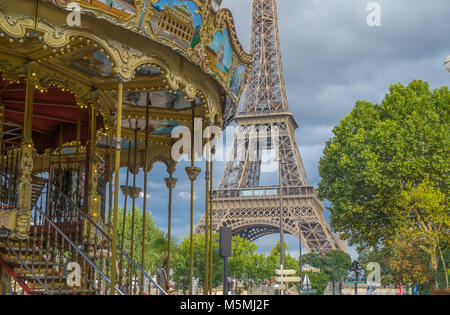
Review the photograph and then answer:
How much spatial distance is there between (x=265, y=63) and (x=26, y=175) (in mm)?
55780

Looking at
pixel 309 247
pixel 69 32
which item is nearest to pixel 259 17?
pixel 309 247

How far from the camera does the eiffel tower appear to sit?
1923 inches

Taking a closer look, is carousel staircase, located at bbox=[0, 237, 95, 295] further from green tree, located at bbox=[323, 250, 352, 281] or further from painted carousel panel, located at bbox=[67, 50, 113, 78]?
green tree, located at bbox=[323, 250, 352, 281]

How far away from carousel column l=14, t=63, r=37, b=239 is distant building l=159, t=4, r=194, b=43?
2.44m

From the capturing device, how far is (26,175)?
7.77 metres

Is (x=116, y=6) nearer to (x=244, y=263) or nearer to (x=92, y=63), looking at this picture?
(x=92, y=63)

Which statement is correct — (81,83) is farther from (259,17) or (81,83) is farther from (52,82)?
(259,17)

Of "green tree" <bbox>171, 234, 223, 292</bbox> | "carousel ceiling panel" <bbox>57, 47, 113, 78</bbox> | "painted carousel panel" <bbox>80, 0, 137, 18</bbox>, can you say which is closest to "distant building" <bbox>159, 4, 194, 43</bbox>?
"painted carousel panel" <bbox>80, 0, 137, 18</bbox>

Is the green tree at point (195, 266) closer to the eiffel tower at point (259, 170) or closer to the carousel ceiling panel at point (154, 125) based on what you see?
the eiffel tower at point (259, 170)

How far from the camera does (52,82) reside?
896 centimetres

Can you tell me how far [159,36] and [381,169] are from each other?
17.6m

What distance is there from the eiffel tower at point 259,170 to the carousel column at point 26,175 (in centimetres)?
3835

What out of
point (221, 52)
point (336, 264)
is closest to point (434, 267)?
point (221, 52)

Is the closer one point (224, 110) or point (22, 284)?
point (22, 284)
